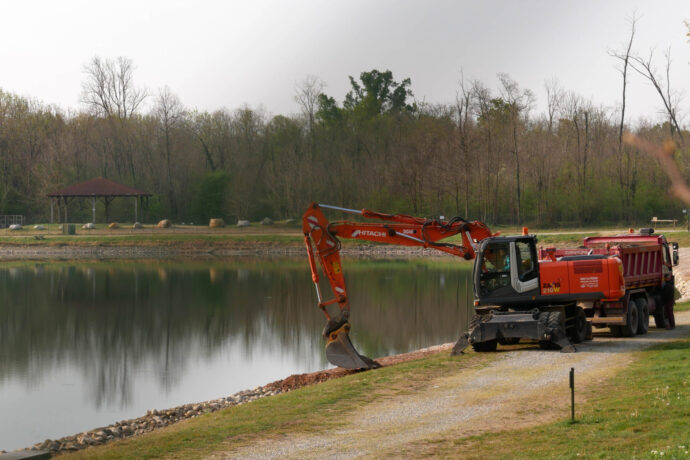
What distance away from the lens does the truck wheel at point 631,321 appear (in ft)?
65.2

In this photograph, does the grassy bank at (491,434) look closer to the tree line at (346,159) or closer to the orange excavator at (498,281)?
the orange excavator at (498,281)

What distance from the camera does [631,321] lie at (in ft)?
66.0

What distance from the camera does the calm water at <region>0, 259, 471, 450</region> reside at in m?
19.8

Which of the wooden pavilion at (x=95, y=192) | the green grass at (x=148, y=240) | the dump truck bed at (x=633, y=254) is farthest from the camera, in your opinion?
the wooden pavilion at (x=95, y=192)

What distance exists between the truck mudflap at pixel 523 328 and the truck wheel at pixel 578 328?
120cm

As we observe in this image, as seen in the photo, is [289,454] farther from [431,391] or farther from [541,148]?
[541,148]

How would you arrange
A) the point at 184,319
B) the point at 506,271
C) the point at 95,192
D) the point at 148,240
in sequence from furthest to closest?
1. the point at 95,192
2. the point at 148,240
3. the point at 184,319
4. the point at 506,271

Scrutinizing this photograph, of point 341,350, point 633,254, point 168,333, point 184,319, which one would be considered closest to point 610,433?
point 341,350

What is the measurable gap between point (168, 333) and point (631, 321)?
1689 cm

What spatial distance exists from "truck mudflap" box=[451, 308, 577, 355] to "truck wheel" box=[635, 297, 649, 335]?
3.72 meters

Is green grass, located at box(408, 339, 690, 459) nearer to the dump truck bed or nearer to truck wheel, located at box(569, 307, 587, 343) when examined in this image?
truck wheel, located at box(569, 307, 587, 343)

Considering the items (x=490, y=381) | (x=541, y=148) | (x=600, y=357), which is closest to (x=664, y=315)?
(x=600, y=357)

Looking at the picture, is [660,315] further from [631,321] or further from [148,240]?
[148,240]

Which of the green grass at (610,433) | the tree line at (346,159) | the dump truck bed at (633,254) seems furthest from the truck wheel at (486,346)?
the tree line at (346,159)
